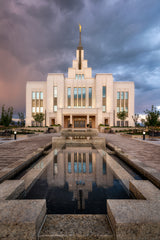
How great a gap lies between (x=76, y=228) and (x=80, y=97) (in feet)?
136

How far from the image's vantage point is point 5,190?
2.73m

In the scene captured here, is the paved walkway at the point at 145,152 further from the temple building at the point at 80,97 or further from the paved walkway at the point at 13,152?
the temple building at the point at 80,97

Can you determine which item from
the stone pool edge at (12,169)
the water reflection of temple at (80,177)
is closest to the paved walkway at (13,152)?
the stone pool edge at (12,169)

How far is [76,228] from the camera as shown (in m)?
1.88

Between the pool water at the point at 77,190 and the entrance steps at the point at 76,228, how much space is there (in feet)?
1.42

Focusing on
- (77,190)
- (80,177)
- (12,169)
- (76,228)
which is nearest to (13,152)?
(12,169)

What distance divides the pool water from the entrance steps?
43cm

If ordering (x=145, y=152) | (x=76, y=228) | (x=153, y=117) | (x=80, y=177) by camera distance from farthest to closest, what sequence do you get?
(x=153, y=117) < (x=145, y=152) < (x=80, y=177) < (x=76, y=228)

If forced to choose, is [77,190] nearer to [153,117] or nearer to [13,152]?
[13,152]

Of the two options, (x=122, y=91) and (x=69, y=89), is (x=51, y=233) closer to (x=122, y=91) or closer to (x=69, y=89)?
(x=69, y=89)

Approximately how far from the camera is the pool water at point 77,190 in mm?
2680

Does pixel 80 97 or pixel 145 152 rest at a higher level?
pixel 80 97

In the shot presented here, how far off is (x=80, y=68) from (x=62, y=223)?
5379cm

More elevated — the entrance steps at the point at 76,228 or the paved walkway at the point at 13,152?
the entrance steps at the point at 76,228
